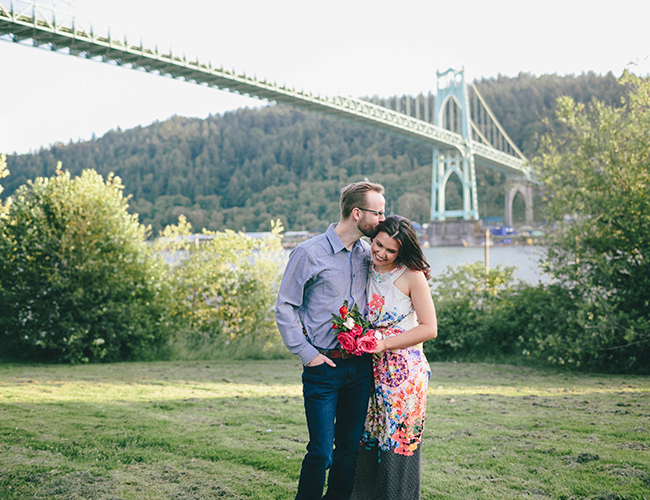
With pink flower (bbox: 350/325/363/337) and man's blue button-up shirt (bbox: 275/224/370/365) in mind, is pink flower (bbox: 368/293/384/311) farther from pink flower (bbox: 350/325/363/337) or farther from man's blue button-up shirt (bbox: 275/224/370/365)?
pink flower (bbox: 350/325/363/337)

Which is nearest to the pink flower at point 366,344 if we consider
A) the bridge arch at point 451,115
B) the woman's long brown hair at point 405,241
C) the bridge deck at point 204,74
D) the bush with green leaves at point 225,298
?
the woman's long brown hair at point 405,241

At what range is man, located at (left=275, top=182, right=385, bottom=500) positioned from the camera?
7.13 ft

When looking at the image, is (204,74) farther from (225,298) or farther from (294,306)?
(294,306)

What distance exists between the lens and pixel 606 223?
6.81 meters

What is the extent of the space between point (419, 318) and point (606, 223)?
5.58 m

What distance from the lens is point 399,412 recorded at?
2281 mm

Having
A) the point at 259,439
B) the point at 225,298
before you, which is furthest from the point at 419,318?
the point at 225,298

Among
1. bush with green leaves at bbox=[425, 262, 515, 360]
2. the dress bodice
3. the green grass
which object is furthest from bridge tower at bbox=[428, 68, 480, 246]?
the dress bodice

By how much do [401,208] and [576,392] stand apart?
35.0m

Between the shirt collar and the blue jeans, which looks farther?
the shirt collar

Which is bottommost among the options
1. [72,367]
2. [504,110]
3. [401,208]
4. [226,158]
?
[72,367]

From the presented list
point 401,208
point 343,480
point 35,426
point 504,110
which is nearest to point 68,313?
point 35,426

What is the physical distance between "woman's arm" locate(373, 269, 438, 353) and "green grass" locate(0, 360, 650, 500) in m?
1.07

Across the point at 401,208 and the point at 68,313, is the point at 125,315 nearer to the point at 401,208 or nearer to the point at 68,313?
the point at 68,313
